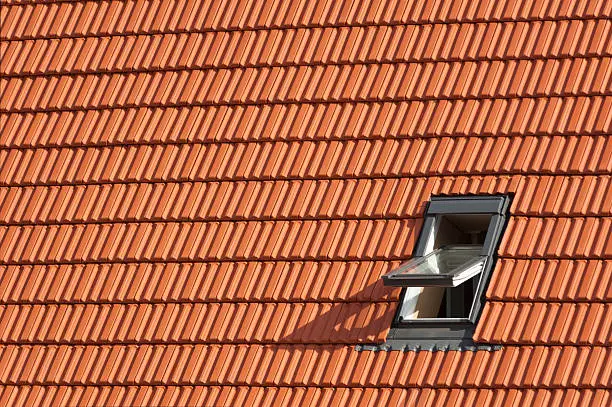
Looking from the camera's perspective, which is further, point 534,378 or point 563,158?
point 563,158

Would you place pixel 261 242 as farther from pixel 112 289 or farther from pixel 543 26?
pixel 543 26

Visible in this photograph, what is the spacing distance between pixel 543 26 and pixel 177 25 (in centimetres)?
362

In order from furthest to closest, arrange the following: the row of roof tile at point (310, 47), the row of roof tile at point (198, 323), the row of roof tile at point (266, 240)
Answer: the row of roof tile at point (310, 47), the row of roof tile at point (198, 323), the row of roof tile at point (266, 240)

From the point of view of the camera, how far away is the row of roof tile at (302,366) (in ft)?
47.1

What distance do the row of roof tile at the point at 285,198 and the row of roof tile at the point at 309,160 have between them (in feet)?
0.26

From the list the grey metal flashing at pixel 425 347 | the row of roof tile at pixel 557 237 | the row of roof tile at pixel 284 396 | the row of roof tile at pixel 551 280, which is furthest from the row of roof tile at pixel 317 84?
the row of roof tile at pixel 284 396

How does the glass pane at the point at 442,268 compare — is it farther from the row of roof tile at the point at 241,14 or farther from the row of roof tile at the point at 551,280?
the row of roof tile at the point at 241,14

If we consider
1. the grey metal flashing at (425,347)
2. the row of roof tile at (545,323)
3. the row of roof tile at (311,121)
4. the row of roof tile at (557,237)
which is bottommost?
the grey metal flashing at (425,347)

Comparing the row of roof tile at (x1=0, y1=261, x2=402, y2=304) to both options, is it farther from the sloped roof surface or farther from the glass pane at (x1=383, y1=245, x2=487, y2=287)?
the glass pane at (x1=383, y1=245, x2=487, y2=287)

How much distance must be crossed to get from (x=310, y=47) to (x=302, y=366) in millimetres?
3456

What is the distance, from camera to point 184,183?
1677cm

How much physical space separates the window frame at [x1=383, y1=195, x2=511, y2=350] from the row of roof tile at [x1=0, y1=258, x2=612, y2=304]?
15 cm

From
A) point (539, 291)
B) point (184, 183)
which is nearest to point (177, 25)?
point (184, 183)

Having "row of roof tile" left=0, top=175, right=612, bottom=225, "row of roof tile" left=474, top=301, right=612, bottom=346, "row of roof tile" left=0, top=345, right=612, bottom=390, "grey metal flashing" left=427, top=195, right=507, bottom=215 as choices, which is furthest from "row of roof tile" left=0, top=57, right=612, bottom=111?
"row of roof tile" left=0, top=345, right=612, bottom=390
